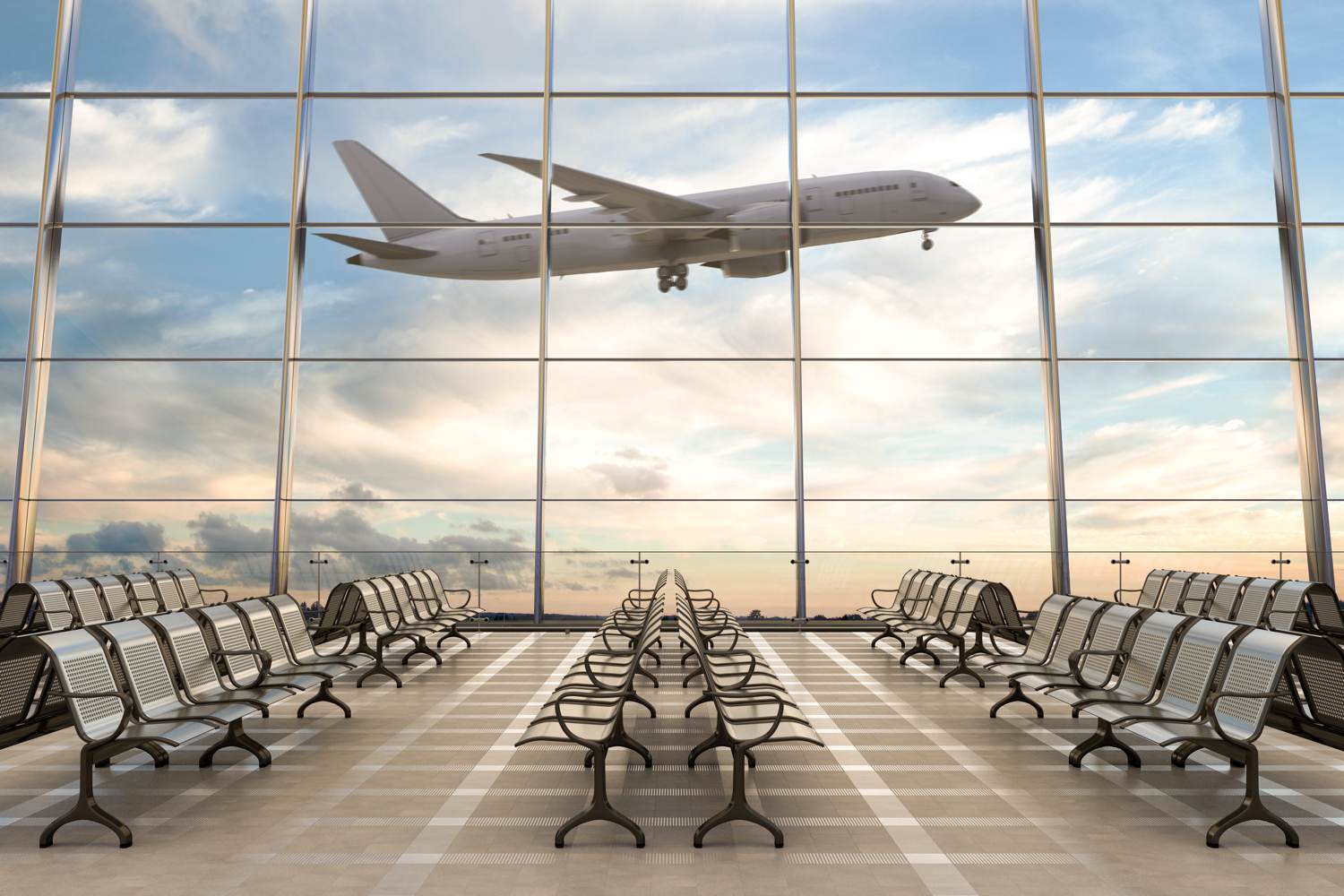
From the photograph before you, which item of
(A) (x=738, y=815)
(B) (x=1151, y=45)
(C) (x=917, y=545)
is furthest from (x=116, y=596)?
(B) (x=1151, y=45)

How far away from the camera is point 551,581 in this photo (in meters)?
11.1

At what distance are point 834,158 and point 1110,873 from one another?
1043cm

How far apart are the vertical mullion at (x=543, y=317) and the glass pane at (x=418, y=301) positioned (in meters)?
0.14

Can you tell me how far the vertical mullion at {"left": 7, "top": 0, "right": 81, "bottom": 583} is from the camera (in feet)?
37.4

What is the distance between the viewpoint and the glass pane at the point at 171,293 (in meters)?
11.7

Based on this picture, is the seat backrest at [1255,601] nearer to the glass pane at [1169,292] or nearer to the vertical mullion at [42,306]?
the glass pane at [1169,292]

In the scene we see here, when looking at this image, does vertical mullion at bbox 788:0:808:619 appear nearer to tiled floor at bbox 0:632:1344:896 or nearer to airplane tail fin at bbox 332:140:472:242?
airplane tail fin at bbox 332:140:472:242

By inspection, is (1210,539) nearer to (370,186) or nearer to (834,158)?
(834,158)

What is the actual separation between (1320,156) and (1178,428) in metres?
4.28

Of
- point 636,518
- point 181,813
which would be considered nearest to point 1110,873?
point 181,813

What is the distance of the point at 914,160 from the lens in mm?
12180

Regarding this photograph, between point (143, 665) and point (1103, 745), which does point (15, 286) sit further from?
point (1103, 745)

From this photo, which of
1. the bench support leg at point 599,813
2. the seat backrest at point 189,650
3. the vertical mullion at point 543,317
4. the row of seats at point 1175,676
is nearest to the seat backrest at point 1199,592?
the row of seats at point 1175,676

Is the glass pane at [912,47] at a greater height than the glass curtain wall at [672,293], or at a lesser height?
greater
